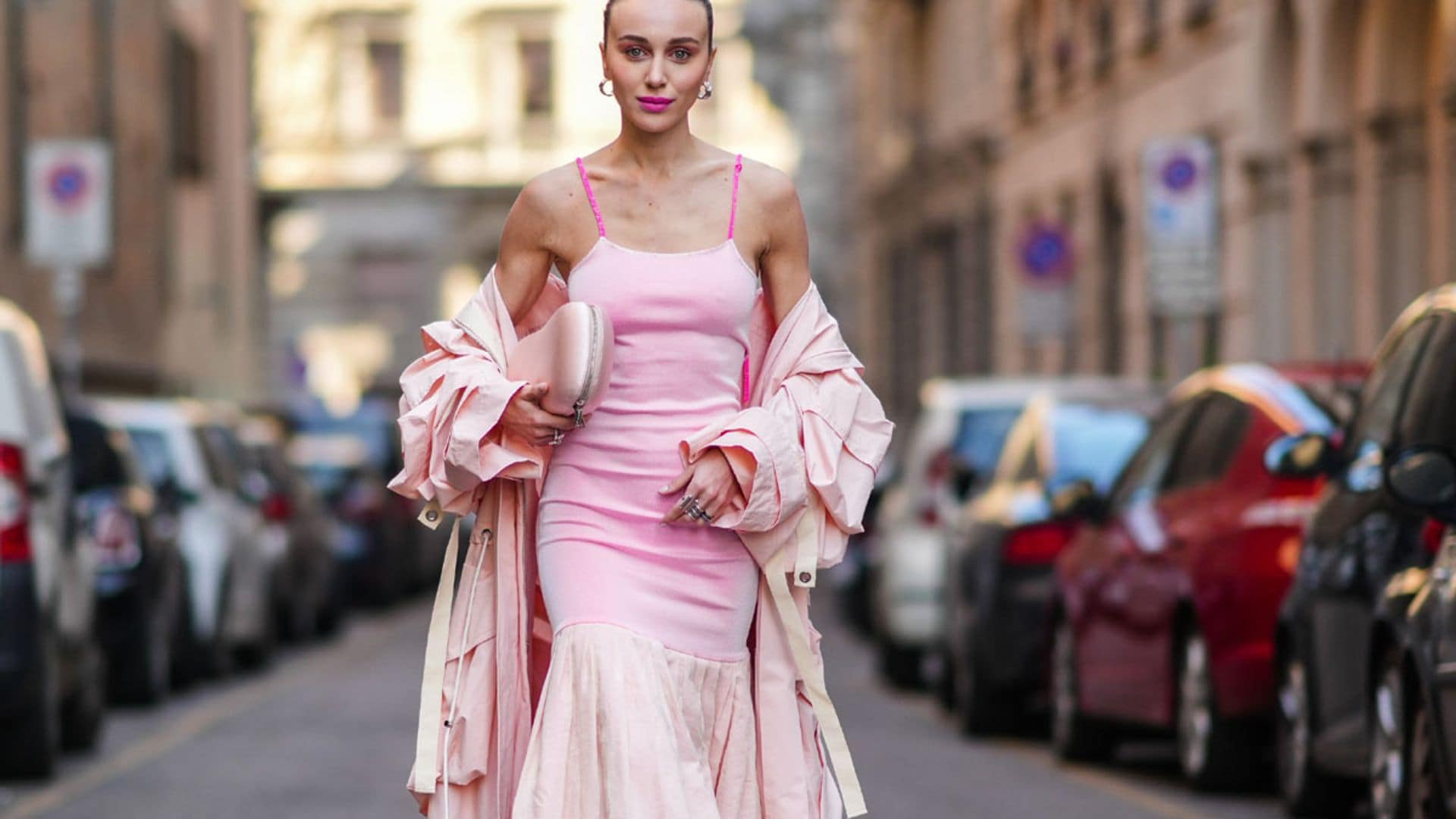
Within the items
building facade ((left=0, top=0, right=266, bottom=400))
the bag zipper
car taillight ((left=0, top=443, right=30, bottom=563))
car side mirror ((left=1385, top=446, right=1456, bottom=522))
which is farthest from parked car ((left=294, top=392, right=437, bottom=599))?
the bag zipper

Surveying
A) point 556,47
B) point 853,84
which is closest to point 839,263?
point 853,84

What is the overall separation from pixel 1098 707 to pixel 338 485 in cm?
1629

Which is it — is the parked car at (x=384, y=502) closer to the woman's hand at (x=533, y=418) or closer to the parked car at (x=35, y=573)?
the parked car at (x=35, y=573)

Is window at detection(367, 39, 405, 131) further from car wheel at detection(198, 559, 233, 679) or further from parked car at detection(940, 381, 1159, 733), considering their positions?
parked car at detection(940, 381, 1159, 733)

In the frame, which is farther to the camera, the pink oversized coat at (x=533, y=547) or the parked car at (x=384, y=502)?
the parked car at (x=384, y=502)

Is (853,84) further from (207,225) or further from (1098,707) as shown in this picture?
(1098,707)

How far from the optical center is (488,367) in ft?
16.9

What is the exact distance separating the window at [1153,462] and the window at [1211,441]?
0.13m

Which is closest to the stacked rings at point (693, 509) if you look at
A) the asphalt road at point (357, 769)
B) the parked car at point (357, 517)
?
the asphalt road at point (357, 769)

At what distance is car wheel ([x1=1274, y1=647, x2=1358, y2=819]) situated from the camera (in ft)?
32.7

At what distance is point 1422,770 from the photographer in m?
8.19

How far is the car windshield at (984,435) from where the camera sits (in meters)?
18.0

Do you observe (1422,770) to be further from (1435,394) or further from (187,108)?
(187,108)

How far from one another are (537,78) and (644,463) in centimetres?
6599
